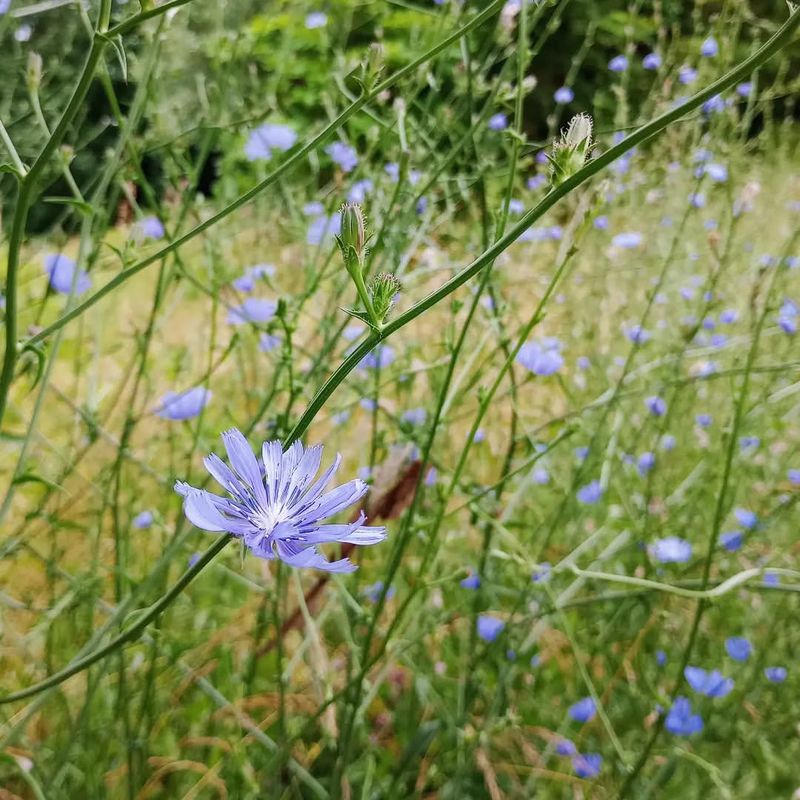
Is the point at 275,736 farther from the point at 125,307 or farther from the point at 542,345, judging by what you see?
the point at 125,307

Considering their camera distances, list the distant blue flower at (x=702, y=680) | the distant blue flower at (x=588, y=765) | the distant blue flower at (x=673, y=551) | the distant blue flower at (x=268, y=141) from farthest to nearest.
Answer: the distant blue flower at (x=268, y=141)
the distant blue flower at (x=673, y=551)
the distant blue flower at (x=702, y=680)
the distant blue flower at (x=588, y=765)

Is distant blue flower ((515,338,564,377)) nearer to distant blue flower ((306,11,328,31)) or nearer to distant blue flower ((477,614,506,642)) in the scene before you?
distant blue flower ((477,614,506,642))

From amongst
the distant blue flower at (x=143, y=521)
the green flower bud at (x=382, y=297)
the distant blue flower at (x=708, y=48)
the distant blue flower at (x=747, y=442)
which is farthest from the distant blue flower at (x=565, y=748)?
the distant blue flower at (x=708, y=48)

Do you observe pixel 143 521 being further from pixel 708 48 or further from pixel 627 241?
pixel 708 48

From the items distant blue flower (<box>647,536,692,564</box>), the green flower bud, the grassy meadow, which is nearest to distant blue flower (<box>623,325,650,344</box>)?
the grassy meadow

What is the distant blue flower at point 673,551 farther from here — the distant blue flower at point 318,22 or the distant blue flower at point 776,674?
the distant blue flower at point 318,22

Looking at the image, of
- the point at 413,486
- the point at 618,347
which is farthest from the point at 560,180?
the point at 618,347
